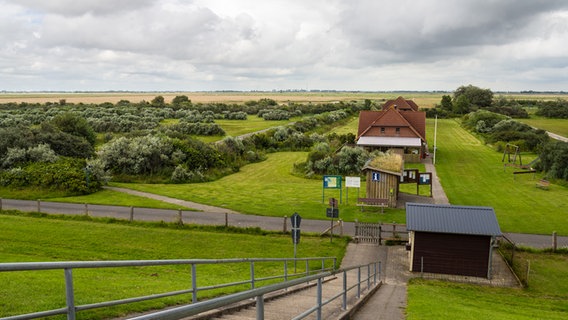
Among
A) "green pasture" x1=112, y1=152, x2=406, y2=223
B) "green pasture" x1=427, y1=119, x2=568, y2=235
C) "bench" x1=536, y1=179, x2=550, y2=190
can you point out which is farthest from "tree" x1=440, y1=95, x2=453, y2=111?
"green pasture" x1=112, y1=152, x2=406, y2=223

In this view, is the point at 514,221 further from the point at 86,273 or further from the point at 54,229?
the point at 54,229

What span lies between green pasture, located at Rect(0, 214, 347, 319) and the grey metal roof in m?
4.25

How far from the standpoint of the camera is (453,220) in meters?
20.3

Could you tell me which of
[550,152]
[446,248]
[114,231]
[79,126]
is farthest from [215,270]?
[79,126]

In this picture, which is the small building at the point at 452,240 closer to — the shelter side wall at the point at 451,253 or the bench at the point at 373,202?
the shelter side wall at the point at 451,253

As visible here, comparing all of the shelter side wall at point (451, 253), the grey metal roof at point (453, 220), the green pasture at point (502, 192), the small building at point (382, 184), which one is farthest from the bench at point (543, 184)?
the shelter side wall at point (451, 253)

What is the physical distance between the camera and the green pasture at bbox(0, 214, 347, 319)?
393 inches

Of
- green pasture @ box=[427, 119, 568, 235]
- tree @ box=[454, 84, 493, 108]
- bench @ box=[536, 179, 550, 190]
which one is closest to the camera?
green pasture @ box=[427, 119, 568, 235]

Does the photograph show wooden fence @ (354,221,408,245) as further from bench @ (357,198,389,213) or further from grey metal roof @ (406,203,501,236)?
bench @ (357,198,389,213)

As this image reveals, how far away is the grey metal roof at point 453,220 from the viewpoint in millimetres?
19781

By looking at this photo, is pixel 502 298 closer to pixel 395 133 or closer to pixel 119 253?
pixel 119 253

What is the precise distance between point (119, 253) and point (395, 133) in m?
45.1

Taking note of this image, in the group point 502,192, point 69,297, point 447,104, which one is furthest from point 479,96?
point 69,297

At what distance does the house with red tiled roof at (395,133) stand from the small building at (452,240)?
113 ft
